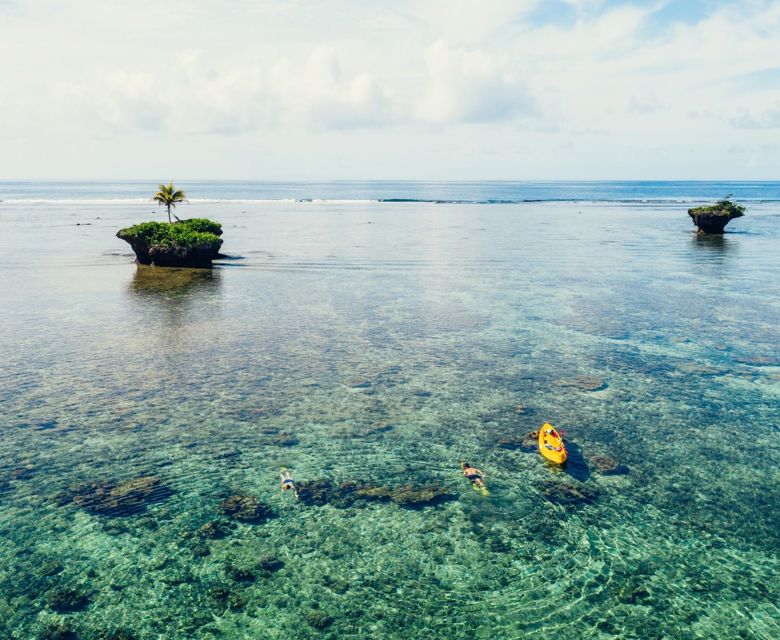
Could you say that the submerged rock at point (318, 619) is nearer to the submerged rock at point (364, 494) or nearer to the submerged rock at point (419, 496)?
the submerged rock at point (364, 494)

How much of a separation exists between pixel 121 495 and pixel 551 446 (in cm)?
1285

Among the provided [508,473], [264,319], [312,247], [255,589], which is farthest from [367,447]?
[312,247]

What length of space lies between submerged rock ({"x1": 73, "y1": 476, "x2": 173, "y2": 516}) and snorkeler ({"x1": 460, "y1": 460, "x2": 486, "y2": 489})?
8581 mm

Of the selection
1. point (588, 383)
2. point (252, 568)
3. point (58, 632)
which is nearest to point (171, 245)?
point (588, 383)

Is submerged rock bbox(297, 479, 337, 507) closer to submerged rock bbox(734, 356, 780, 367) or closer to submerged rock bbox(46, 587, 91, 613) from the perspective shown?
submerged rock bbox(46, 587, 91, 613)

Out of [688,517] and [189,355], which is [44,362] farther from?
[688,517]

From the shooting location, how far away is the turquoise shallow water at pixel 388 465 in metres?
12.5

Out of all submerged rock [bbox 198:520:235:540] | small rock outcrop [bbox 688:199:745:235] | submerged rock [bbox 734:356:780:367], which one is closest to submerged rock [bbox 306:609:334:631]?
submerged rock [bbox 198:520:235:540]

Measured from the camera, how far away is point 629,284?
4875 cm

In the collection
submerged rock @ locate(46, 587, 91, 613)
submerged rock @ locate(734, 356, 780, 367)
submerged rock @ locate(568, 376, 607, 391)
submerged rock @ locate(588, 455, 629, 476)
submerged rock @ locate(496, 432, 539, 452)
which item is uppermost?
submerged rock @ locate(734, 356, 780, 367)

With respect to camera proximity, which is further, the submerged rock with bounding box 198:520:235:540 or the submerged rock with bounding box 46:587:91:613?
the submerged rock with bounding box 198:520:235:540

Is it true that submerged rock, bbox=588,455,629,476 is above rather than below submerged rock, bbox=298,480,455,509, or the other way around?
above

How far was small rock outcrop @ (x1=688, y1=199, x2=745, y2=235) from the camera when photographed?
81250 millimetres

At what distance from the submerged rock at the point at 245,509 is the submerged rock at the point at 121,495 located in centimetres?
180
